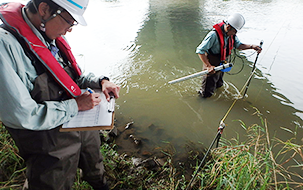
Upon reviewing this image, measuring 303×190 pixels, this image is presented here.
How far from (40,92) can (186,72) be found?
4801 mm

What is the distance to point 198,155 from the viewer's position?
2973 millimetres

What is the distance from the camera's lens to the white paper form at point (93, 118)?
144 centimetres

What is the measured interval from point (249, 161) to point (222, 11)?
12.0m

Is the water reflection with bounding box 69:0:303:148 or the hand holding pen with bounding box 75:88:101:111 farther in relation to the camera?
the water reflection with bounding box 69:0:303:148

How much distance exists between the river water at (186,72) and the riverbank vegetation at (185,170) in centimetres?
77

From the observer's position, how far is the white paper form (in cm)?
144

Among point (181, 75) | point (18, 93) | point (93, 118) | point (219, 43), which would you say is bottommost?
point (181, 75)

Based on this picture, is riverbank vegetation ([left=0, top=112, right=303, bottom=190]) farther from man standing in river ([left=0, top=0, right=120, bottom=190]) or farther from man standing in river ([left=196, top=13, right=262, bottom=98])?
man standing in river ([left=196, top=13, right=262, bottom=98])

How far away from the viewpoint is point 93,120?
4.92 feet

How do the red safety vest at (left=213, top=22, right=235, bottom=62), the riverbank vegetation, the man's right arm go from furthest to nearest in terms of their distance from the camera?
the red safety vest at (left=213, top=22, right=235, bottom=62) < the riverbank vegetation < the man's right arm

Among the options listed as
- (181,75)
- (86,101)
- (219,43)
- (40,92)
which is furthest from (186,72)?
(40,92)

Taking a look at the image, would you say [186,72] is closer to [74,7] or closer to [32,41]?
Result: [74,7]

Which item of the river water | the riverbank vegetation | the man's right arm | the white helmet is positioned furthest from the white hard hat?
the white helmet

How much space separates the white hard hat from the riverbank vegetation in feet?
6.40
